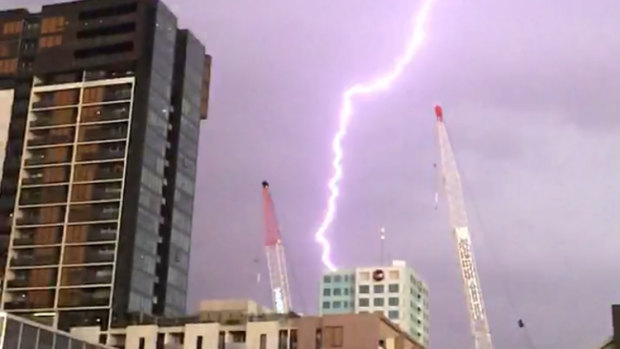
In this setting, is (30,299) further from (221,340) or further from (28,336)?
(28,336)

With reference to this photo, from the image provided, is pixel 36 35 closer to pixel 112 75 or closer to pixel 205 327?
pixel 112 75

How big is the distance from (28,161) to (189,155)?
2969cm

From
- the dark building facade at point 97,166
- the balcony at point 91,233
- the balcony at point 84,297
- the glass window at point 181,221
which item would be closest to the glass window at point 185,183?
the dark building facade at point 97,166

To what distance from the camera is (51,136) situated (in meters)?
192

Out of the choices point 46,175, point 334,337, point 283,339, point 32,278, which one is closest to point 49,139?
point 46,175

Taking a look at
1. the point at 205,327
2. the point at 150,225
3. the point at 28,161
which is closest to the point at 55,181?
the point at 28,161

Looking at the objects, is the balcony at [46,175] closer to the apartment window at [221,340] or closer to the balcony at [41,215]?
the balcony at [41,215]

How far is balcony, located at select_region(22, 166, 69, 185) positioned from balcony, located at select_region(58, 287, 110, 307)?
2195 centimetres

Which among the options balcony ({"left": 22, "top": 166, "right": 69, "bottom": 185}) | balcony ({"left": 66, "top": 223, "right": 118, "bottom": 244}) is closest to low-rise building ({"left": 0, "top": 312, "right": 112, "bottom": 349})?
balcony ({"left": 66, "top": 223, "right": 118, "bottom": 244})

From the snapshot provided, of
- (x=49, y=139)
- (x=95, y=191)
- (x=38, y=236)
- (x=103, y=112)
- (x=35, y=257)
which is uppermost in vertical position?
(x=103, y=112)

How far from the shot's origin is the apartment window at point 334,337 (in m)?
133

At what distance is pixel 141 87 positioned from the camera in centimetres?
18812

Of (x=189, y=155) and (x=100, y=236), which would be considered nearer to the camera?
(x=100, y=236)

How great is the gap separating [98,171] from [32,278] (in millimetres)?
22069
